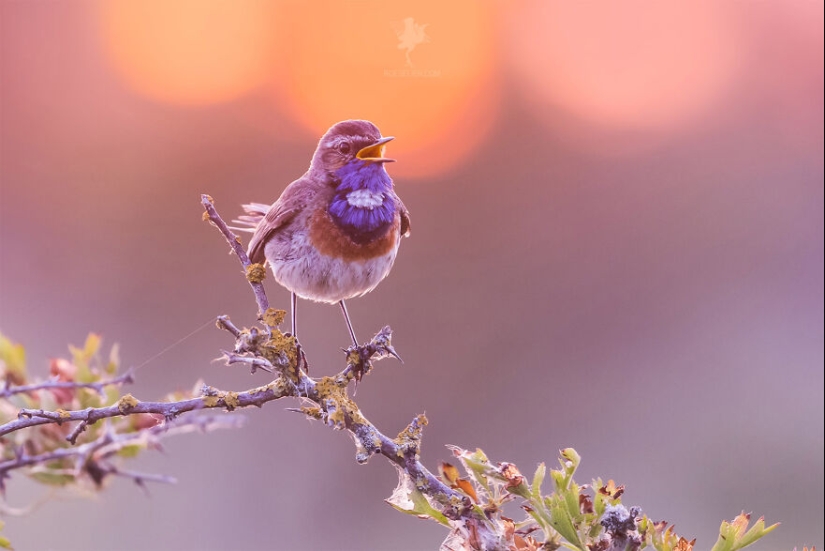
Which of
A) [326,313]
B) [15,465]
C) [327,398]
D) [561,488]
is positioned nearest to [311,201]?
[327,398]

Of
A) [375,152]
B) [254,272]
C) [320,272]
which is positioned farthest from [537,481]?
[375,152]

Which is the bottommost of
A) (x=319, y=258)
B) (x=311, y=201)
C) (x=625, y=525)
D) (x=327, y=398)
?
(x=625, y=525)

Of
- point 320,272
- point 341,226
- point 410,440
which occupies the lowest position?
point 410,440

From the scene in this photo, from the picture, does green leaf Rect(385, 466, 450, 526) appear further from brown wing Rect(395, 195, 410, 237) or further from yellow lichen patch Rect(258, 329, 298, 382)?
brown wing Rect(395, 195, 410, 237)

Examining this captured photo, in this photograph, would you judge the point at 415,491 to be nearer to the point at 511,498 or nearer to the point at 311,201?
the point at 511,498

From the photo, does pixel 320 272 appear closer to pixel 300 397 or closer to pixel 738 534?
pixel 300 397

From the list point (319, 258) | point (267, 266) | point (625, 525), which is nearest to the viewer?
point (625, 525)

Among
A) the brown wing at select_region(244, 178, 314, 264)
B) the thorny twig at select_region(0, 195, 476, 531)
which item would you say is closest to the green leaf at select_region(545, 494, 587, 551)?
the thorny twig at select_region(0, 195, 476, 531)
